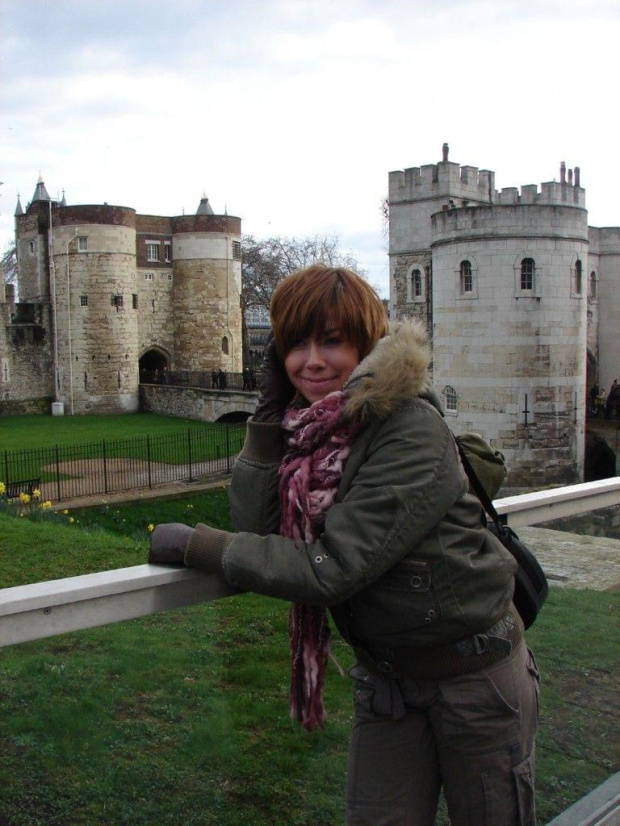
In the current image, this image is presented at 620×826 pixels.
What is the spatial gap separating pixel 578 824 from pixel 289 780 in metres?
0.82

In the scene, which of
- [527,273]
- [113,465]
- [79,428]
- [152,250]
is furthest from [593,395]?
[152,250]

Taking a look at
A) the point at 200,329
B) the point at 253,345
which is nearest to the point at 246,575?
the point at 200,329

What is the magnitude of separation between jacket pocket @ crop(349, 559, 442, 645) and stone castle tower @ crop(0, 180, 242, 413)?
108 feet

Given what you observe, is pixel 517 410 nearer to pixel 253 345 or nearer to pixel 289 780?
pixel 289 780

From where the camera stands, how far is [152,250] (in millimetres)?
37656

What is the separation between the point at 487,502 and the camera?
81.4 inches

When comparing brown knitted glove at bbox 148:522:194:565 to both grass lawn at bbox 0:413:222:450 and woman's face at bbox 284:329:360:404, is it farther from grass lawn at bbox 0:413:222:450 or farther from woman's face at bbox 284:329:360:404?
grass lawn at bbox 0:413:222:450

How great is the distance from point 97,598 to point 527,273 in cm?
1911

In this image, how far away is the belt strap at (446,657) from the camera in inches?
73.5

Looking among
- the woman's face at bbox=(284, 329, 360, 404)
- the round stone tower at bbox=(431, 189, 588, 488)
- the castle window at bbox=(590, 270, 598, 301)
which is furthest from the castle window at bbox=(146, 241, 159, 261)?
the woman's face at bbox=(284, 329, 360, 404)

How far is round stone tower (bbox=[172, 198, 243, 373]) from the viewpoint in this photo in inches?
1475

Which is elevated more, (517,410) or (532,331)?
(532,331)

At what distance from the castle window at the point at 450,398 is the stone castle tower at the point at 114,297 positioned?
17.5 m

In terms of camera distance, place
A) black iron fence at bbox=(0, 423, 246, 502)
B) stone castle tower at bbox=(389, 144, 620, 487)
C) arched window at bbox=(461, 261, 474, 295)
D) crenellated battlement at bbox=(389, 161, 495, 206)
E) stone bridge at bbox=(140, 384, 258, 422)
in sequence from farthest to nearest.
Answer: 1. stone bridge at bbox=(140, 384, 258, 422)
2. crenellated battlement at bbox=(389, 161, 495, 206)
3. arched window at bbox=(461, 261, 474, 295)
4. stone castle tower at bbox=(389, 144, 620, 487)
5. black iron fence at bbox=(0, 423, 246, 502)
